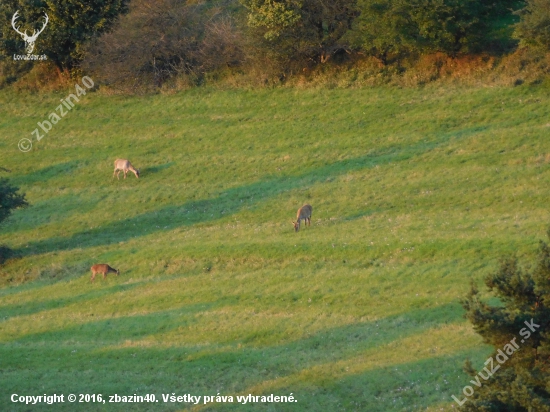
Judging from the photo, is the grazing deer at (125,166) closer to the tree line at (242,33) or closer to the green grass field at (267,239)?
the green grass field at (267,239)

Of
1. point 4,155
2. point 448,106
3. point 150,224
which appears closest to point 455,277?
point 150,224

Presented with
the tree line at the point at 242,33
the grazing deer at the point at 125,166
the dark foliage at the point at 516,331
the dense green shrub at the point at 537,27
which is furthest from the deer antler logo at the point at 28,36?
the dark foliage at the point at 516,331

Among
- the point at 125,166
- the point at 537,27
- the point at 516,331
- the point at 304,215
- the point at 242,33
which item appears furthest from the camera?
the point at 242,33

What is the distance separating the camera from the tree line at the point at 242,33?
145 ft

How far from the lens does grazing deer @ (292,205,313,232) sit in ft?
102

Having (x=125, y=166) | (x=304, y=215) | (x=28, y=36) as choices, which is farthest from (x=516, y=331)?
(x=28, y=36)

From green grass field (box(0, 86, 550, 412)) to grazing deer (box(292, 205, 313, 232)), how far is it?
504 mm

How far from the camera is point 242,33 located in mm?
50000

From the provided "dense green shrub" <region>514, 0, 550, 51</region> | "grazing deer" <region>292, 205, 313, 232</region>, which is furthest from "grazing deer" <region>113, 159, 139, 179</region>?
"dense green shrub" <region>514, 0, 550, 51</region>

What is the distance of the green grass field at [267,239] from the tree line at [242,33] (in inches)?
104

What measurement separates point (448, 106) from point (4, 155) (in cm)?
2592

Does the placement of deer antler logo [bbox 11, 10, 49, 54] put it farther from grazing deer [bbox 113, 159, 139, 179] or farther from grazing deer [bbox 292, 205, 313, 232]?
grazing deer [bbox 292, 205, 313, 232]

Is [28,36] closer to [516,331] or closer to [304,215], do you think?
[304,215]

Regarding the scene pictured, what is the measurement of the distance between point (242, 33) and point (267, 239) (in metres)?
23.5
